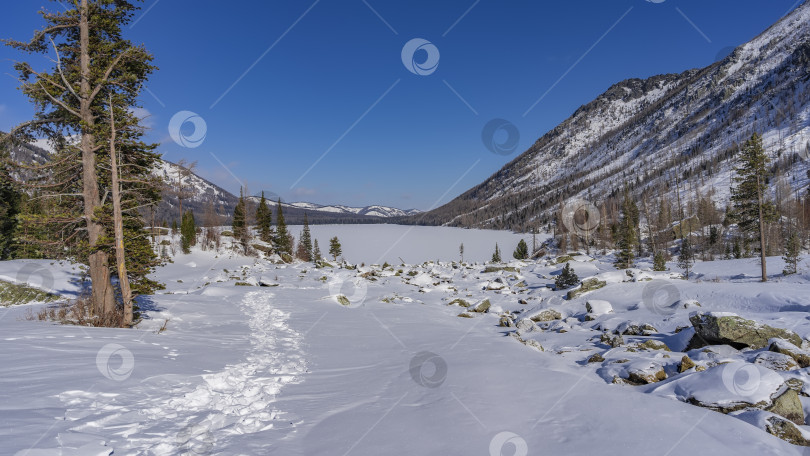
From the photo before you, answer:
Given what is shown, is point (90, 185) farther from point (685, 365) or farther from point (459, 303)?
point (459, 303)

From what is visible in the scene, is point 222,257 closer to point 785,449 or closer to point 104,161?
point 104,161

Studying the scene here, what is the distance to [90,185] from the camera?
403 inches

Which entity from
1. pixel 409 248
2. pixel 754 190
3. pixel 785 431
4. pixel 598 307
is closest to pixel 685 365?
pixel 785 431

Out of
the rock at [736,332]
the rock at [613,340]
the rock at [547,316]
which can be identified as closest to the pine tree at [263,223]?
Answer: the rock at [547,316]

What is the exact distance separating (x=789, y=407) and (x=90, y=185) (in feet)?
54.1

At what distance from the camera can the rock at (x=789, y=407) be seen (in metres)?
5.08

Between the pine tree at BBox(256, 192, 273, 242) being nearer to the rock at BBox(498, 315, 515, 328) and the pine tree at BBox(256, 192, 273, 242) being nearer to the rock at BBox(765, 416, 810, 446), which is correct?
the rock at BBox(498, 315, 515, 328)

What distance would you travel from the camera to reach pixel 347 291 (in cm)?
2538

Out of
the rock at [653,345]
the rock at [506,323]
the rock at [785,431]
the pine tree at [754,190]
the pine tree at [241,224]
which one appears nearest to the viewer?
the rock at [785,431]

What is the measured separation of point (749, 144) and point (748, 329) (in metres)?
29.8

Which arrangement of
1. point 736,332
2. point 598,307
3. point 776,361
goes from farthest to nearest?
point 598,307, point 736,332, point 776,361

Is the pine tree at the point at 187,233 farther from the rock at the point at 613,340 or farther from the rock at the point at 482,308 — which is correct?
the rock at the point at 613,340

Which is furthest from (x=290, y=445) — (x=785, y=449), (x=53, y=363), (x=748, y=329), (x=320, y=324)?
(x=748, y=329)

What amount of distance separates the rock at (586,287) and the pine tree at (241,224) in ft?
155
